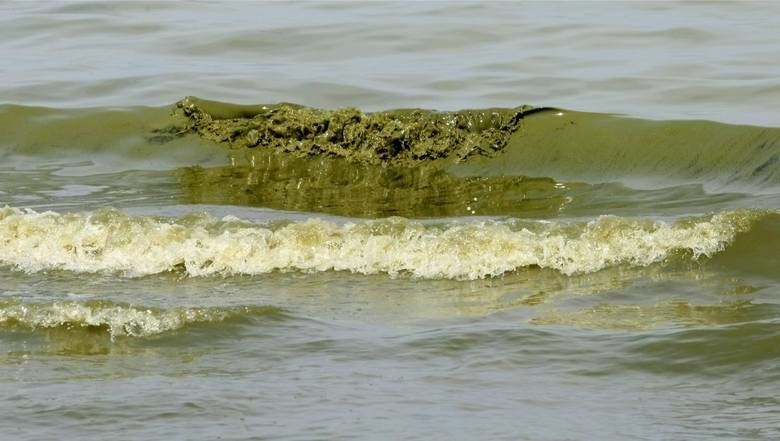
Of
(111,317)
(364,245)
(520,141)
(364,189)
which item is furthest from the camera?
(520,141)

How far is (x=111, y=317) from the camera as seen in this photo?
623cm

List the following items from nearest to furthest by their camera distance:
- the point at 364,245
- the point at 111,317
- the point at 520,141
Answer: the point at 111,317 < the point at 364,245 < the point at 520,141

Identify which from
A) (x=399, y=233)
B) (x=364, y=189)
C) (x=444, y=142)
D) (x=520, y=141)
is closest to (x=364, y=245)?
(x=399, y=233)

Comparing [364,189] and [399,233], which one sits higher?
[364,189]

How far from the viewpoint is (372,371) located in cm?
554

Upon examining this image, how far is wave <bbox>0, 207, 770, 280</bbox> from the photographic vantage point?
753 cm

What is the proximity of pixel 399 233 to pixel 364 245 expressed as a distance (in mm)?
227

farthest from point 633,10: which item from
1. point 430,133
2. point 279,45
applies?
point 430,133

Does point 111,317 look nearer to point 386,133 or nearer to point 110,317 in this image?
point 110,317

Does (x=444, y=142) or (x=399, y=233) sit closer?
(x=399, y=233)

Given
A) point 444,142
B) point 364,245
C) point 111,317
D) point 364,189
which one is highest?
point 444,142

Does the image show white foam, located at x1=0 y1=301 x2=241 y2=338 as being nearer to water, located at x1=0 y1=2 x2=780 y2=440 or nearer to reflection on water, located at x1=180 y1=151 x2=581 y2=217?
water, located at x1=0 y1=2 x2=780 y2=440

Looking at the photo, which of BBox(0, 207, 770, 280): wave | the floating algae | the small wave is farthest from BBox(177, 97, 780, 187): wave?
the small wave

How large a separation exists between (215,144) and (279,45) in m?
3.71
